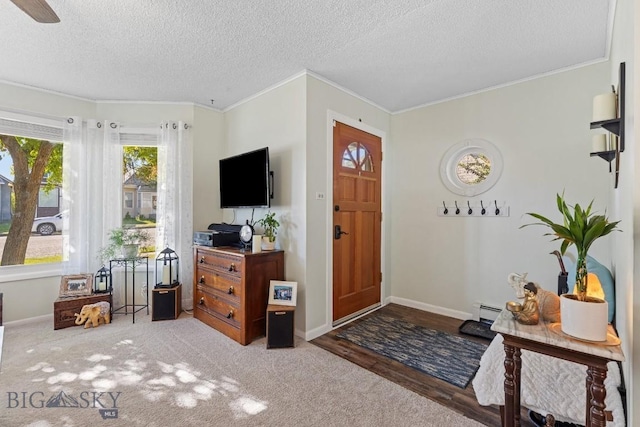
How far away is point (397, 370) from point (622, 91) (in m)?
2.15

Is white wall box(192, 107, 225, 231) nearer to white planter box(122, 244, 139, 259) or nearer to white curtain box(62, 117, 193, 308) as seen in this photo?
white curtain box(62, 117, 193, 308)

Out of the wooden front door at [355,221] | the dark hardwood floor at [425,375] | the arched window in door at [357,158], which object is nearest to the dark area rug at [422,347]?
the dark hardwood floor at [425,375]

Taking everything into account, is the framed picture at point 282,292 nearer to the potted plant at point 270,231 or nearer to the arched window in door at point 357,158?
the potted plant at point 270,231

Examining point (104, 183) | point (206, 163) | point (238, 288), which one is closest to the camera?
point (238, 288)

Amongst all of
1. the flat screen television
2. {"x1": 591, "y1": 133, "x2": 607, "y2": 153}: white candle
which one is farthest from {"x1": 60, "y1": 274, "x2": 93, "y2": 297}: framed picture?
{"x1": 591, "y1": 133, "x2": 607, "y2": 153}: white candle

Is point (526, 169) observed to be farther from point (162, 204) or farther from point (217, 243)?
point (162, 204)

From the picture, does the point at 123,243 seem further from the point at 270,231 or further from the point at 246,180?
the point at 270,231

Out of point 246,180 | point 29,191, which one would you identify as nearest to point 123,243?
point 29,191

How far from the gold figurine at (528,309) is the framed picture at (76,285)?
3.94 m

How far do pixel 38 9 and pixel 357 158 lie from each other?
2.70m

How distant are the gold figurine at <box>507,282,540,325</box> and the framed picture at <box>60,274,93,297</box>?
3939mm

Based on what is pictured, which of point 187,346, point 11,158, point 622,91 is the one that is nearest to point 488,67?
point 622,91

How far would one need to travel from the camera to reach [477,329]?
9.39 feet

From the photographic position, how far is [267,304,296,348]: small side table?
8.30ft
